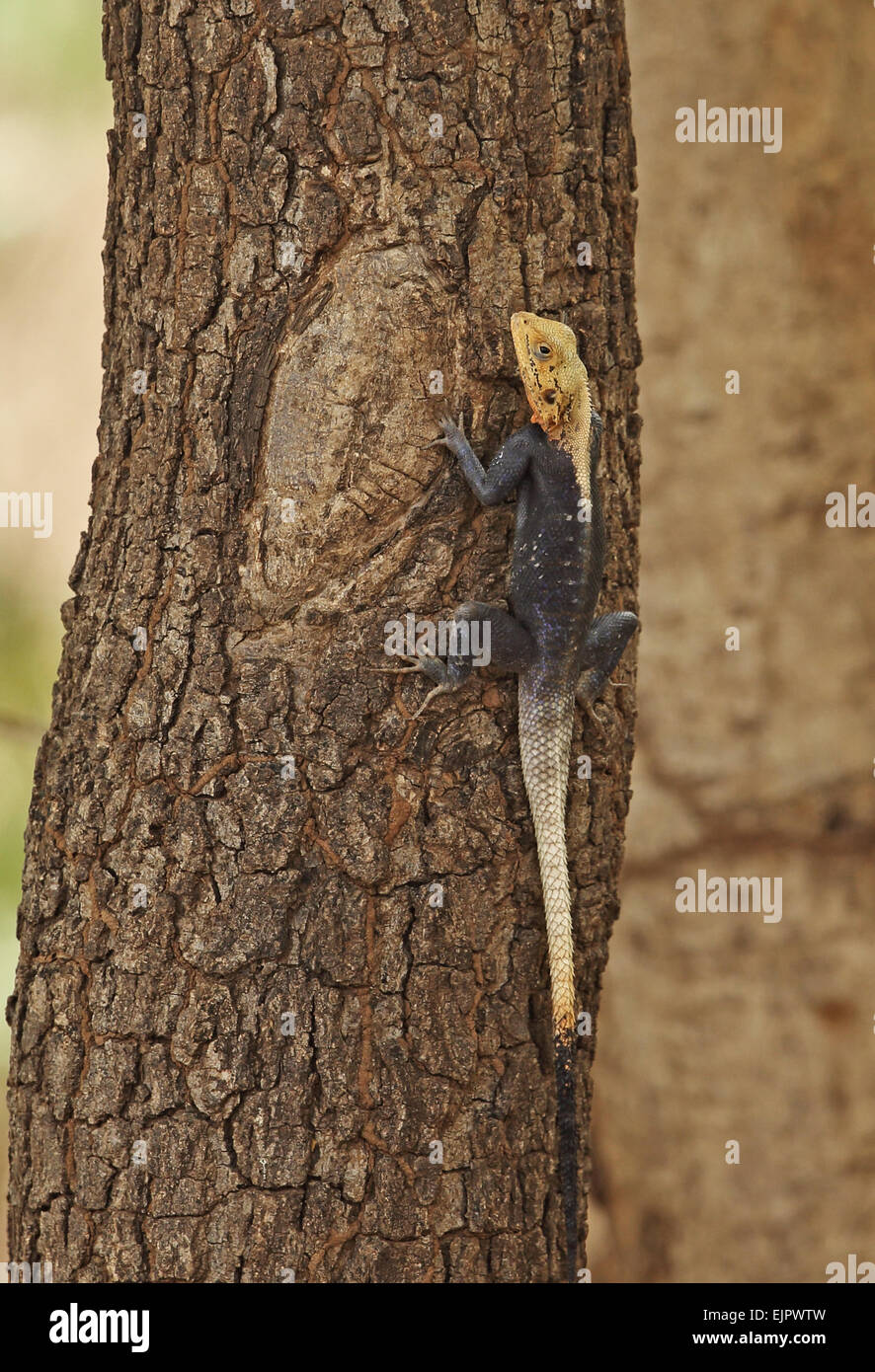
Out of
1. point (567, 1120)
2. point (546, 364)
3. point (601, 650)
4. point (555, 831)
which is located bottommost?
point (567, 1120)

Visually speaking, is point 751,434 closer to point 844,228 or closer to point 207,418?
point 844,228

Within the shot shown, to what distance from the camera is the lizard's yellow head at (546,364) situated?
2.19 metres

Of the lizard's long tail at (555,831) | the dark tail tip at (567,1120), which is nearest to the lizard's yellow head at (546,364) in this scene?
the lizard's long tail at (555,831)

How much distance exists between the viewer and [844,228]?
13.8ft

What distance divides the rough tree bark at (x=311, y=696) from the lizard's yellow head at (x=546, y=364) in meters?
0.05

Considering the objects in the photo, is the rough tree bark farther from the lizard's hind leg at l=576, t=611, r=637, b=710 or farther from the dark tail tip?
the lizard's hind leg at l=576, t=611, r=637, b=710

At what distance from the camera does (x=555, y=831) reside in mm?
2234

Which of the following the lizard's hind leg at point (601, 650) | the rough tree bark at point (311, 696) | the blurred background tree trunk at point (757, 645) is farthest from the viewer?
the blurred background tree trunk at point (757, 645)

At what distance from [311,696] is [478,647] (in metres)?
0.31

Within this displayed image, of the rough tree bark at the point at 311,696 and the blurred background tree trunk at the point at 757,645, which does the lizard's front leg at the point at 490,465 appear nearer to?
the rough tree bark at the point at 311,696

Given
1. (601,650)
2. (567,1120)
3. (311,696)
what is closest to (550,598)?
(601,650)

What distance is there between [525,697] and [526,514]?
0.34 metres

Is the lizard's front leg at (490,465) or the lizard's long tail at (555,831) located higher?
the lizard's front leg at (490,465)

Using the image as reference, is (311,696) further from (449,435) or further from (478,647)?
(449,435)
